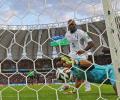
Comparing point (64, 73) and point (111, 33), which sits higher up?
point (111, 33)

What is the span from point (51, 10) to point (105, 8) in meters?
0.39

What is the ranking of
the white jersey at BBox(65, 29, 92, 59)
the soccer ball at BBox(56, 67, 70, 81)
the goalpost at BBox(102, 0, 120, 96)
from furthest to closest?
the soccer ball at BBox(56, 67, 70, 81), the white jersey at BBox(65, 29, 92, 59), the goalpost at BBox(102, 0, 120, 96)

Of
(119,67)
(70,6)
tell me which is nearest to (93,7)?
(70,6)

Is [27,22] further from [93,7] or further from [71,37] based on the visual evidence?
[71,37]

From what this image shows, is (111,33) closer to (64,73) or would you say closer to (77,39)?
(77,39)

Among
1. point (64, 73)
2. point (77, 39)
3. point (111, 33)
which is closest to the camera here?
point (111, 33)

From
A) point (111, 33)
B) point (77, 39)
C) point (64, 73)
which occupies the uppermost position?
point (77, 39)

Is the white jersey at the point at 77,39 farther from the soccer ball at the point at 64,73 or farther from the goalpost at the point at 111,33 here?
the goalpost at the point at 111,33

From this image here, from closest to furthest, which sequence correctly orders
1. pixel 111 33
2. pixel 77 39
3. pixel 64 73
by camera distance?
1. pixel 111 33
2. pixel 77 39
3. pixel 64 73

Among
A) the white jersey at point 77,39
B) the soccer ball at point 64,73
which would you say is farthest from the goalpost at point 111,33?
the soccer ball at point 64,73

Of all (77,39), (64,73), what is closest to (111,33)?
(77,39)

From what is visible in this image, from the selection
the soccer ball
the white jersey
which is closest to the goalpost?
the white jersey

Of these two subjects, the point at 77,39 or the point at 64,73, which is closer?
the point at 77,39

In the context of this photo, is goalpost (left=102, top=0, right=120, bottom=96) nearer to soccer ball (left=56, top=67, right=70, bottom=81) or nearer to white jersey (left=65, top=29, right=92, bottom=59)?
white jersey (left=65, top=29, right=92, bottom=59)
